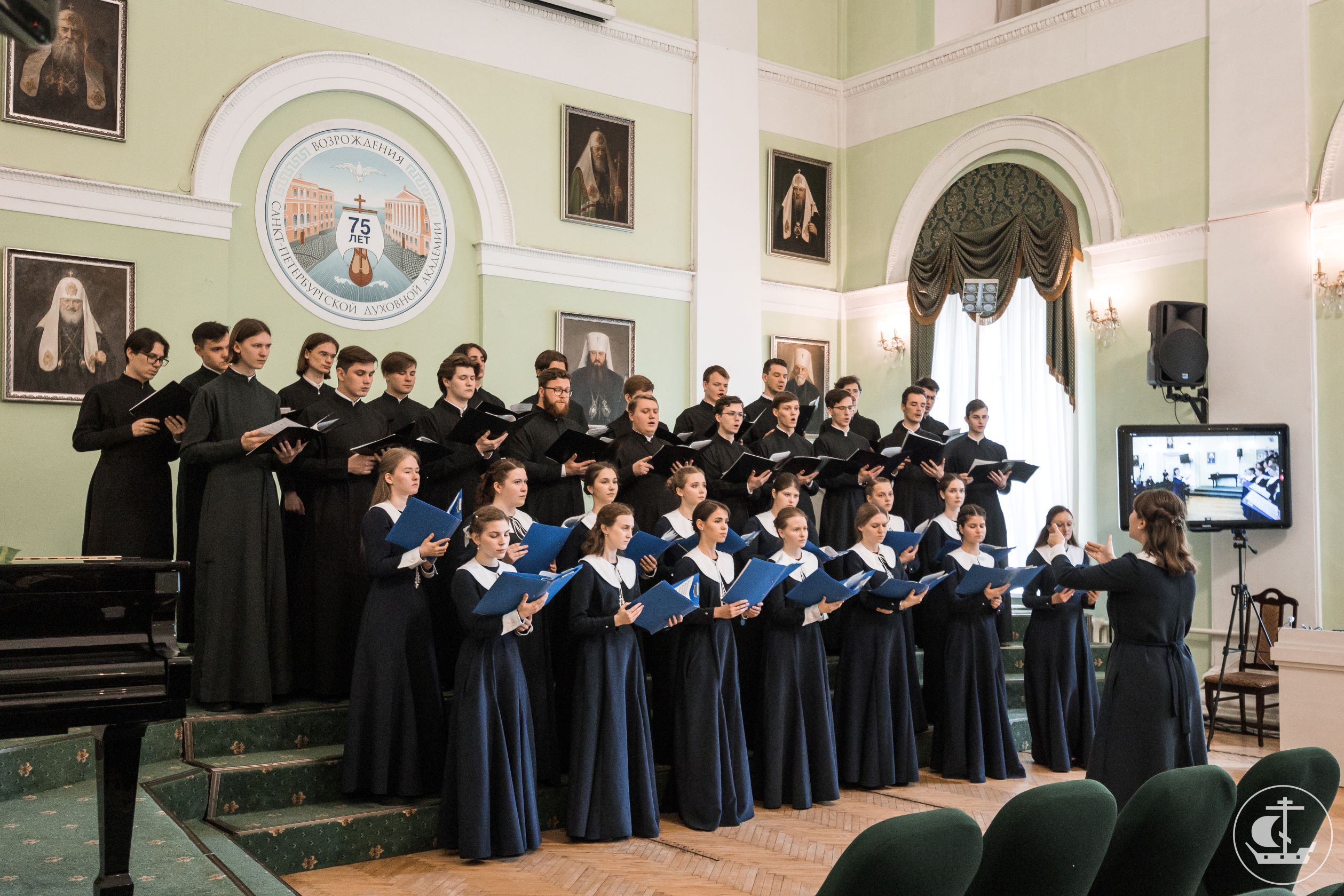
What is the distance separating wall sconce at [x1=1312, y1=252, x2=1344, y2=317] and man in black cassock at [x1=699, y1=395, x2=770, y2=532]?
13.6 feet

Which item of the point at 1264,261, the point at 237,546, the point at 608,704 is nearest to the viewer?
the point at 237,546

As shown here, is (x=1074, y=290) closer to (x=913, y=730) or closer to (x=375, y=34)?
(x=913, y=730)

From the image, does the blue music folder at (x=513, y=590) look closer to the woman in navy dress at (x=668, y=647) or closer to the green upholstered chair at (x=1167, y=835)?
the woman in navy dress at (x=668, y=647)

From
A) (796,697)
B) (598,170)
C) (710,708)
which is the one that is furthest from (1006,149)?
(710,708)

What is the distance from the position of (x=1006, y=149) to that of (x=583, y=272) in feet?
12.2

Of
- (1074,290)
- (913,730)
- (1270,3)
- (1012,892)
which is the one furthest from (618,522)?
(1270,3)

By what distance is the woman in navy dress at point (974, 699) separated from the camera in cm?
645

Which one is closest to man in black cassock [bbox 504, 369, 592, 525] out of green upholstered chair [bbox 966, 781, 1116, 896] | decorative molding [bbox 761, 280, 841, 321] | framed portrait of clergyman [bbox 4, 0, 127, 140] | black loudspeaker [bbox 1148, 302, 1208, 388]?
framed portrait of clergyman [bbox 4, 0, 127, 140]

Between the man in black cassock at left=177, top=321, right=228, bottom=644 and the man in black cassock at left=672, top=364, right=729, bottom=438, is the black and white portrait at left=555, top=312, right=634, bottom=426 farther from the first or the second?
the man in black cassock at left=177, top=321, right=228, bottom=644

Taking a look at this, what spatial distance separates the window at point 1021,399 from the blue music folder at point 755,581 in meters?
4.52

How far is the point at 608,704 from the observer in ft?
16.8

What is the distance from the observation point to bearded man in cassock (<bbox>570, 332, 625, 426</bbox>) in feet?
30.8

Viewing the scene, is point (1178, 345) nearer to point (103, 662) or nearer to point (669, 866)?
point (669, 866)

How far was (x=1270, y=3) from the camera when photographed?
8211mm
